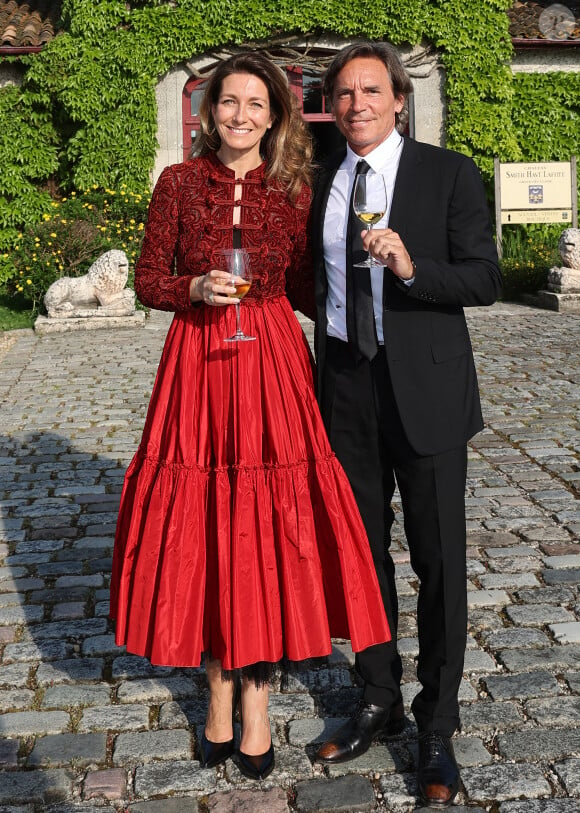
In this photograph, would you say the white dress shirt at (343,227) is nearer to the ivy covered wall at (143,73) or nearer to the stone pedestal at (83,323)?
the stone pedestal at (83,323)

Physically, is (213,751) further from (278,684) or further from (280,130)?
(280,130)

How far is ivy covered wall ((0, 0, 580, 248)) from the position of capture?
15023 millimetres

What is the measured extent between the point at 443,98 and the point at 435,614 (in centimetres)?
1456

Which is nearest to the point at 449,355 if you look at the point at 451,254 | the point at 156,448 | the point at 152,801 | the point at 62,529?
the point at 451,254

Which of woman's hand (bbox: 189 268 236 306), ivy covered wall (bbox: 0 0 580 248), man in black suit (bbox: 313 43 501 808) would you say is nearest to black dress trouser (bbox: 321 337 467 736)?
man in black suit (bbox: 313 43 501 808)

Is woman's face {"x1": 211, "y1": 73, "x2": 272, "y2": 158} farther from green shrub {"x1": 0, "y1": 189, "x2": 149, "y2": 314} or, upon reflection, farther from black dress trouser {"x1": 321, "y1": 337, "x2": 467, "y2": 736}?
green shrub {"x1": 0, "y1": 189, "x2": 149, "y2": 314}

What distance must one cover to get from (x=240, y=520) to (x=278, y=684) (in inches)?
35.4

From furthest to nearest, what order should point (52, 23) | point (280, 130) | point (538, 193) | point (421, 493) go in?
point (52, 23)
point (538, 193)
point (280, 130)
point (421, 493)

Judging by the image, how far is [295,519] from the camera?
276 centimetres

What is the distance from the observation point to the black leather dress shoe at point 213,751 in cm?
284

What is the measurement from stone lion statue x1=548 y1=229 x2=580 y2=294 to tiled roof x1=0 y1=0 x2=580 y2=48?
4753mm

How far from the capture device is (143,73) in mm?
15086

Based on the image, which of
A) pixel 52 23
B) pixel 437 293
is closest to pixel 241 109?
pixel 437 293

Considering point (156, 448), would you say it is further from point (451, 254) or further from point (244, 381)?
point (451, 254)
